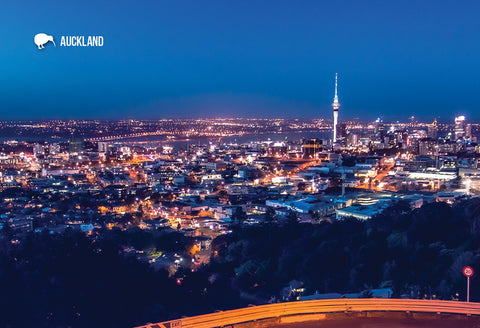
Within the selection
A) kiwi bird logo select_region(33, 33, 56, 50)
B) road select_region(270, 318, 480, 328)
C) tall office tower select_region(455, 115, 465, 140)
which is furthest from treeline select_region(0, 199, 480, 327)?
tall office tower select_region(455, 115, 465, 140)

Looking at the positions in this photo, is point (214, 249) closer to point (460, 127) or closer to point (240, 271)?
point (240, 271)

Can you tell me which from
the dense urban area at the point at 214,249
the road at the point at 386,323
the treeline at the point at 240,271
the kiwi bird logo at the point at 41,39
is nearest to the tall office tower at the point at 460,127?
the dense urban area at the point at 214,249

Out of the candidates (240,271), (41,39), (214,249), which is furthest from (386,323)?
(41,39)

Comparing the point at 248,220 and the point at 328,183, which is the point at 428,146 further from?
the point at 248,220

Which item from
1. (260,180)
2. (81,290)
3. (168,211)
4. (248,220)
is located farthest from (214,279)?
(260,180)

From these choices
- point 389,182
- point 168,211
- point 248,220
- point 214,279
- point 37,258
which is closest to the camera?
point 37,258

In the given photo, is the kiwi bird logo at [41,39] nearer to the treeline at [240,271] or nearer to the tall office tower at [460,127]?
the treeline at [240,271]

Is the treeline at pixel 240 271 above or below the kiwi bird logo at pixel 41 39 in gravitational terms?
below

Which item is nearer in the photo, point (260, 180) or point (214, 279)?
point (214, 279)
